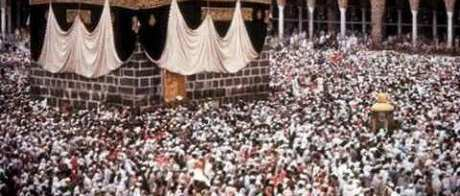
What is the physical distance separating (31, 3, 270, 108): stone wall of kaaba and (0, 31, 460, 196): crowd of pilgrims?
0.43 metres

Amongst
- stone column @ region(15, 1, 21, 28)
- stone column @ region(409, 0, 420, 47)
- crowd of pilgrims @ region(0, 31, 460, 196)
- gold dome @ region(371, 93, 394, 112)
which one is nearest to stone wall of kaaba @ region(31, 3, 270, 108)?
crowd of pilgrims @ region(0, 31, 460, 196)

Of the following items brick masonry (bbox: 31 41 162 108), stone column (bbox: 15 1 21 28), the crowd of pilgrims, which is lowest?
the crowd of pilgrims

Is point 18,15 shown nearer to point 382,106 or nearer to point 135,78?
point 135,78

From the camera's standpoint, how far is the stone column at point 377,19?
1205 inches

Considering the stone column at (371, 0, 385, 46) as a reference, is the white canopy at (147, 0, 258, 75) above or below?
below

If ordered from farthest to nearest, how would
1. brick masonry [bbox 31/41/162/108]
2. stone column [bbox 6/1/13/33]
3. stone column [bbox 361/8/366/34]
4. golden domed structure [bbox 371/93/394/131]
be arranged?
1. stone column [bbox 6/1/13/33]
2. stone column [bbox 361/8/366/34]
3. brick masonry [bbox 31/41/162/108]
4. golden domed structure [bbox 371/93/394/131]

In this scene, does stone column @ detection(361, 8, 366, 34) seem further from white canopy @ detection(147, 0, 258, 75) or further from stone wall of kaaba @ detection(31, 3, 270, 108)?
white canopy @ detection(147, 0, 258, 75)

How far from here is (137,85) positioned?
18.5 metres

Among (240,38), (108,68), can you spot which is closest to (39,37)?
(108,68)

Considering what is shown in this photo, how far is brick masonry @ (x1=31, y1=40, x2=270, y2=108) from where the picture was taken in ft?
61.1

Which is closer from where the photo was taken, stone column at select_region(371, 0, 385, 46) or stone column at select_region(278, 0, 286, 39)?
stone column at select_region(371, 0, 385, 46)

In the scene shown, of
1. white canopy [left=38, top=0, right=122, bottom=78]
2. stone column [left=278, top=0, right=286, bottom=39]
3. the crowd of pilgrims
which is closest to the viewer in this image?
the crowd of pilgrims

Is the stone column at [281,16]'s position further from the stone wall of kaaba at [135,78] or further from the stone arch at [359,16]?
the stone wall of kaaba at [135,78]

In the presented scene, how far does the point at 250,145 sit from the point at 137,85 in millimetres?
5835
